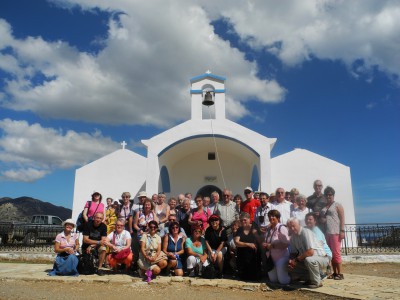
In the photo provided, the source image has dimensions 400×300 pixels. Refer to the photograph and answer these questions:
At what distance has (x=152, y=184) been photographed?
401 inches

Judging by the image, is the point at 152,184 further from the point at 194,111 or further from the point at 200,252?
the point at 200,252

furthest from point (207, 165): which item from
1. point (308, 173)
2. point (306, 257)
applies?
point (306, 257)

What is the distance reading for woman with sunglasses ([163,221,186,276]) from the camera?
223 inches

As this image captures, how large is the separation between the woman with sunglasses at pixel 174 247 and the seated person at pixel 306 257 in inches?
Result: 70.3

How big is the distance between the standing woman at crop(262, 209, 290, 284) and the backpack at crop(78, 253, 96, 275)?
3001mm

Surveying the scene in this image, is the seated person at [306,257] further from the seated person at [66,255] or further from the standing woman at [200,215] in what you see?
the seated person at [66,255]

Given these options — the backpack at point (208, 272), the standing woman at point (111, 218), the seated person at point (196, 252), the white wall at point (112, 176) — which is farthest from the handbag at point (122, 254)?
the white wall at point (112, 176)

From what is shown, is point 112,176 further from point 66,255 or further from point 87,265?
point 87,265

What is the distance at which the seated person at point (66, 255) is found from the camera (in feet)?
19.4

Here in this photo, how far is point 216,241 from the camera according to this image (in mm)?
A: 5781

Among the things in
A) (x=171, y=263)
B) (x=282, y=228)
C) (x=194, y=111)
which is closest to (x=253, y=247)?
(x=282, y=228)

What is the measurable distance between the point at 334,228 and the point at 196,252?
2.28m

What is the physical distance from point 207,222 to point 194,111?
5391mm

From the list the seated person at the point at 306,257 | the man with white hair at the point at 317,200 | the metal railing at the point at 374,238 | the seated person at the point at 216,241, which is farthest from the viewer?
the metal railing at the point at 374,238
